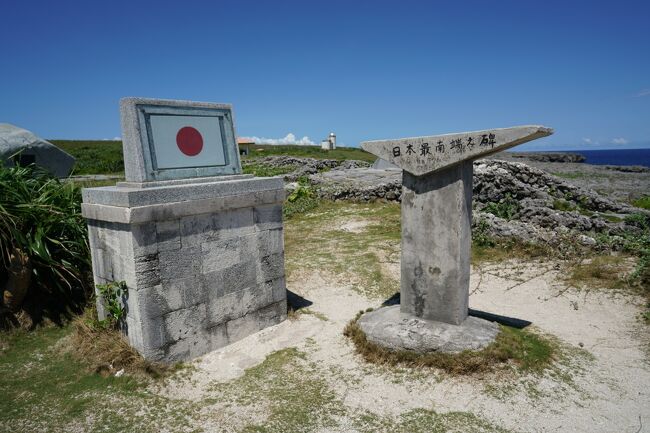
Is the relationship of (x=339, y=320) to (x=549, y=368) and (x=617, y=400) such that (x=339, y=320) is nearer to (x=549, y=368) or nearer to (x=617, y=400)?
(x=549, y=368)

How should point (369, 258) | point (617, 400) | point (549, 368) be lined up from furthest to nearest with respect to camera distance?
point (369, 258) < point (549, 368) < point (617, 400)

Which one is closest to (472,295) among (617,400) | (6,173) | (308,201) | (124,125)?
(617,400)

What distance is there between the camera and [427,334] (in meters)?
4.94

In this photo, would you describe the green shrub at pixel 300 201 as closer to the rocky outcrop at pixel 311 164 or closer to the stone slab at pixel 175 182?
the rocky outcrop at pixel 311 164

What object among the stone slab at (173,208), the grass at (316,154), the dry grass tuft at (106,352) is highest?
the grass at (316,154)

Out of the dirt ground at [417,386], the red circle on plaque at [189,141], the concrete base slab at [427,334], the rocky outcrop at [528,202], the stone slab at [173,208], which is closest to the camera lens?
the dirt ground at [417,386]

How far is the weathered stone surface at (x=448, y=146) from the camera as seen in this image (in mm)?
4348

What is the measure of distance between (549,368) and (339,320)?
272 cm

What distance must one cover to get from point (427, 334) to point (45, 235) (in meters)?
5.34

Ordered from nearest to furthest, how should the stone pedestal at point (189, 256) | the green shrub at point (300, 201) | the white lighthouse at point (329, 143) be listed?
1. the stone pedestal at point (189, 256)
2. the green shrub at point (300, 201)
3. the white lighthouse at point (329, 143)

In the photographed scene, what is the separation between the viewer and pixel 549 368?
4688 millimetres

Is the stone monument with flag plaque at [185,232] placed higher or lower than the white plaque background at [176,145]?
lower

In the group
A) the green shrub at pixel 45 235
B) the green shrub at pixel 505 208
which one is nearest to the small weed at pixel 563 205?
the green shrub at pixel 505 208

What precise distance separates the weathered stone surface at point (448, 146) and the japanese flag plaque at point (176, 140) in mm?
1997
